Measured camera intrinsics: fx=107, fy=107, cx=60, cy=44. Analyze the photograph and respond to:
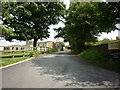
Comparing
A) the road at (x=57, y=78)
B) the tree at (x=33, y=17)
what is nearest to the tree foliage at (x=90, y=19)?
the road at (x=57, y=78)

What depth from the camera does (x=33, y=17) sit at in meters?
20.8

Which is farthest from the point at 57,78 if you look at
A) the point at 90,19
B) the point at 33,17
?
the point at 33,17

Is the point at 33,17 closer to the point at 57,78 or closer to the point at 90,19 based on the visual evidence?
the point at 90,19

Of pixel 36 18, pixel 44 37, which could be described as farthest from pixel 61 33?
pixel 36 18

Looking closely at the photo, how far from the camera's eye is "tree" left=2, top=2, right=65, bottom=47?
59.2 ft

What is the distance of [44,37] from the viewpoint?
23.4 m

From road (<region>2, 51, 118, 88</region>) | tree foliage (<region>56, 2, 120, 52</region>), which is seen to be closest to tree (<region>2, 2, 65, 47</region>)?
tree foliage (<region>56, 2, 120, 52</region>)

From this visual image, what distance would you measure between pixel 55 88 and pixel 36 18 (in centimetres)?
1841

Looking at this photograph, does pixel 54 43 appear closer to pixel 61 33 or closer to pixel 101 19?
pixel 61 33

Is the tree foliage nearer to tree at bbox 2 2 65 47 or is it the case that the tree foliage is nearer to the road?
the road

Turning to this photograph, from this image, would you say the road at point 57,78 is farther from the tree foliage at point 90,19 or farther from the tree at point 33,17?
the tree at point 33,17

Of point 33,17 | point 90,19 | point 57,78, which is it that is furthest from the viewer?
point 33,17

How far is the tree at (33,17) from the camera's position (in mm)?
18031

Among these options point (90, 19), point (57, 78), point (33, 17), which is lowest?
point (57, 78)
